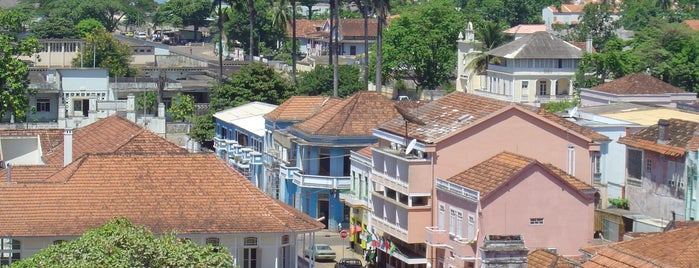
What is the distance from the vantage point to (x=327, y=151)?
75.8 m

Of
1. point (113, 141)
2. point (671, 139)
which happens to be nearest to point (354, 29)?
point (671, 139)

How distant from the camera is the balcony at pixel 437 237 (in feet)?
205

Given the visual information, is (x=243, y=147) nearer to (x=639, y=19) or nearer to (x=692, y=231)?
(x=692, y=231)

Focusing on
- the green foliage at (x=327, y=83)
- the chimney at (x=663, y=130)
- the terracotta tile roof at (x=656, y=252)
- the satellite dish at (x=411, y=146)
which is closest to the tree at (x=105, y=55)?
the green foliage at (x=327, y=83)

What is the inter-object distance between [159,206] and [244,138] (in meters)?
34.6

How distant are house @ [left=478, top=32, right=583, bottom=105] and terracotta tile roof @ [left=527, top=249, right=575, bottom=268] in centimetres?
6321

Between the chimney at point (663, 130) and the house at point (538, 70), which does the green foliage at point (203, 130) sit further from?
the chimney at point (663, 130)

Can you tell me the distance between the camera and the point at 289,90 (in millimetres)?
103500

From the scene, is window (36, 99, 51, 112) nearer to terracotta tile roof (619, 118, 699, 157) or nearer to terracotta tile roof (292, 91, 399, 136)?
terracotta tile roof (292, 91, 399, 136)

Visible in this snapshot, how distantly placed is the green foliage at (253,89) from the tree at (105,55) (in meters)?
35.5

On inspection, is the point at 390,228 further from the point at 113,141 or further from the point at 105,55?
the point at 105,55

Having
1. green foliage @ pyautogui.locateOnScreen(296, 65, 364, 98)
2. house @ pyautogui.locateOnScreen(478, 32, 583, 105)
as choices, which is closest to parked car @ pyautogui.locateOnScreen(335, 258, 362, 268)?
green foliage @ pyautogui.locateOnScreen(296, 65, 364, 98)

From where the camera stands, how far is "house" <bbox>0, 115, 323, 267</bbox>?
5175 centimetres

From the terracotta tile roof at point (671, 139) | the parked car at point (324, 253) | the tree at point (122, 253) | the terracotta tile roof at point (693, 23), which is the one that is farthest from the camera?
the terracotta tile roof at point (693, 23)
